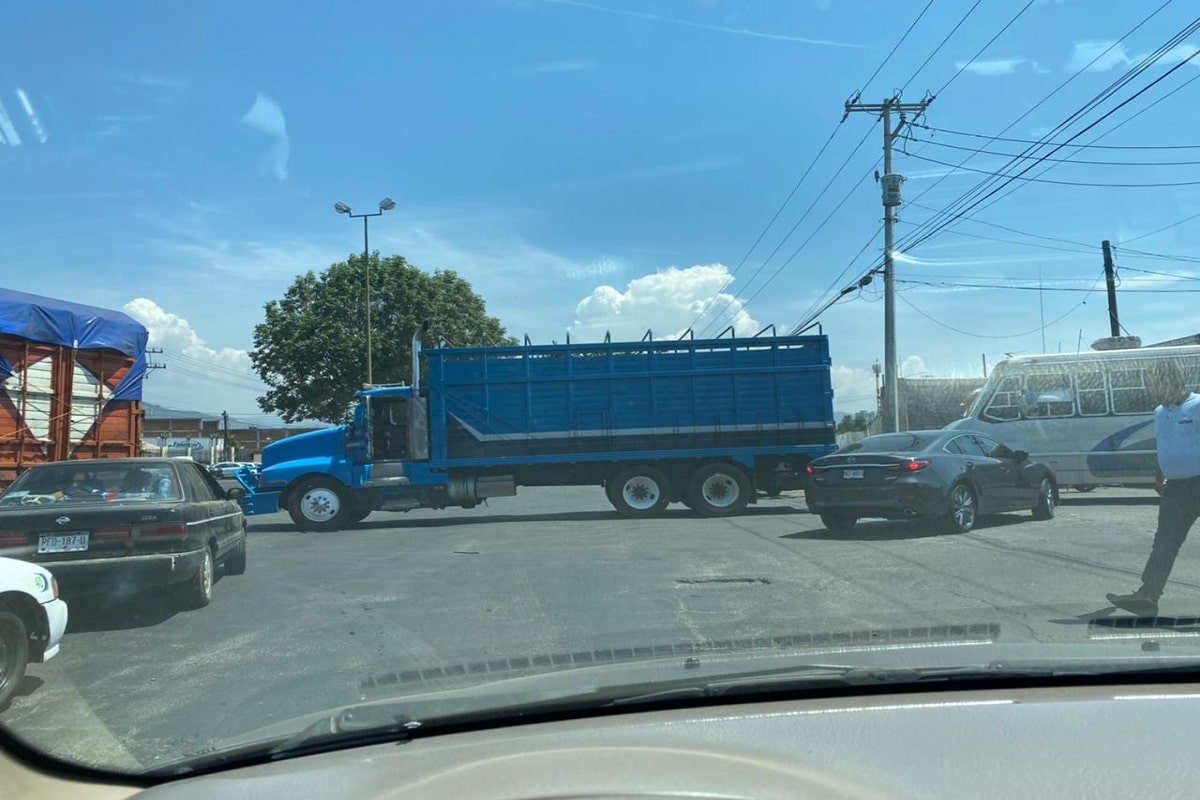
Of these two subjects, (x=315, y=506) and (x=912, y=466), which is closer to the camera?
Result: (x=912, y=466)

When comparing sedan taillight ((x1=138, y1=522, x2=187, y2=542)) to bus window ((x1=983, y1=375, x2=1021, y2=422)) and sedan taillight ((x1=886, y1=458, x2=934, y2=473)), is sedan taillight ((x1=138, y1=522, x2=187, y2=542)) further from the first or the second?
bus window ((x1=983, y1=375, x2=1021, y2=422))

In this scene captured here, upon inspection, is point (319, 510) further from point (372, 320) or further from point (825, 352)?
point (372, 320)

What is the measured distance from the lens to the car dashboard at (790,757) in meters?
2.57

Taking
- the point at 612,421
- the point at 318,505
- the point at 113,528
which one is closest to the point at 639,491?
the point at 612,421

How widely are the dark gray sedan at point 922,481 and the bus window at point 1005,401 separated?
5543 mm

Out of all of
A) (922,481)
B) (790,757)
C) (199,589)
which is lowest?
(199,589)

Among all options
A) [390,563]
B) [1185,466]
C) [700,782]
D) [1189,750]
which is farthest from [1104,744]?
[390,563]

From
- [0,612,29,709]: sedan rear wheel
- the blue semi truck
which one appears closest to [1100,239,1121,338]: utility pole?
the blue semi truck

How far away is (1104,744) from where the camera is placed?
9.21 feet

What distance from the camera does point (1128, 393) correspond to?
1803 centimetres

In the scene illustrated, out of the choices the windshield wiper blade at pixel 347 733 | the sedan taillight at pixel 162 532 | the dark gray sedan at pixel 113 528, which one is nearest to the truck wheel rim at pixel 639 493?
the dark gray sedan at pixel 113 528

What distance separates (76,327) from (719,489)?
11.2 m

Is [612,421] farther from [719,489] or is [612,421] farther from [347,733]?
[347,733]

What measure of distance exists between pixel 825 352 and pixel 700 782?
52.3 feet
